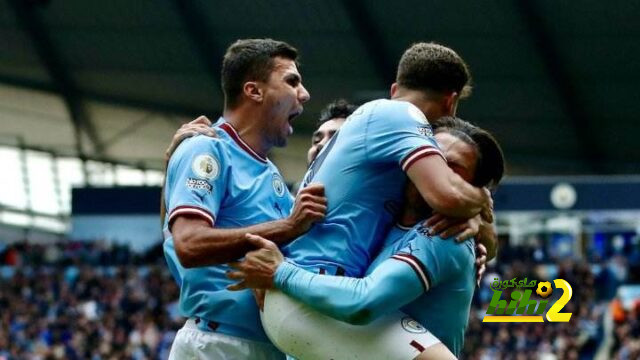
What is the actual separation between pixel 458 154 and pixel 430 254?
1.27ft

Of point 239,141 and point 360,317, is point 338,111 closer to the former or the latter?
point 239,141

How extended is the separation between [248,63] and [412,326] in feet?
4.24

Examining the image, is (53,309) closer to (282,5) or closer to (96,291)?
(96,291)

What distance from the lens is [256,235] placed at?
472 cm

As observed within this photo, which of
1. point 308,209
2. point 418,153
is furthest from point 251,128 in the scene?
point 418,153

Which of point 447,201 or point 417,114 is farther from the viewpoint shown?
point 417,114

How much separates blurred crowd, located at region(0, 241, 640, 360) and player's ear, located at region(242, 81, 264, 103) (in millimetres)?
14009

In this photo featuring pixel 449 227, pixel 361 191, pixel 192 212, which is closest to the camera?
pixel 449 227

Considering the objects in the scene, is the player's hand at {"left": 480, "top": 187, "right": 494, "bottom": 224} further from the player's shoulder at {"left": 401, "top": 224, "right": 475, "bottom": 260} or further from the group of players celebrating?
the player's shoulder at {"left": 401, "top": 224, "right": 475, "bottom": 260}

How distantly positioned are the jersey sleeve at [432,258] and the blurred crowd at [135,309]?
1441cm

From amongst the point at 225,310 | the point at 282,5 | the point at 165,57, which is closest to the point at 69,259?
the point at 165,57

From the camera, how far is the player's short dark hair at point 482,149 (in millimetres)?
4703

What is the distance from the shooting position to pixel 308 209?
4.64 metres

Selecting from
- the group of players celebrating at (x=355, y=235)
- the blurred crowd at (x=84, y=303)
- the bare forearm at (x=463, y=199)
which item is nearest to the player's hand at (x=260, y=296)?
the group of players celebrating at (x=355, y=235)
